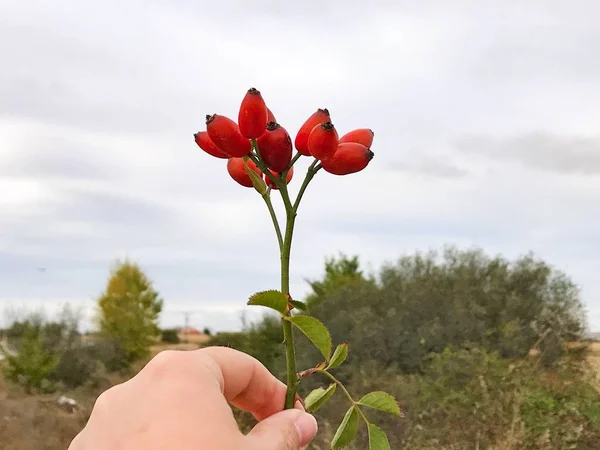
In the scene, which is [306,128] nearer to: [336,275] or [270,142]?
[270,142]

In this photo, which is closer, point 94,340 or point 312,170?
point 312,170

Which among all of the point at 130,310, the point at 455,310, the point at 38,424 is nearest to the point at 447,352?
the point at 455,310

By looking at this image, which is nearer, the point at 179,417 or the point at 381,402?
the point at 179,417

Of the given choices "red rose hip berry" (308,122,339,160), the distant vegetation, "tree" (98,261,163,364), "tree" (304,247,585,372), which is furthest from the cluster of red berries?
"tree" (98,261,163,364)

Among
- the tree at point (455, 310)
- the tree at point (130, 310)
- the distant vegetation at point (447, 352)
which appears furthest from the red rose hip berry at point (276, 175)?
the tree at point (130, 310)

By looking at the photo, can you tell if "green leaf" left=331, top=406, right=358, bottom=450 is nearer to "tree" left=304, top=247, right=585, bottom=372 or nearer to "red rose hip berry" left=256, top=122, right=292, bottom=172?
"red rose hip berry" left=256, top=122, right=292, bottom=172

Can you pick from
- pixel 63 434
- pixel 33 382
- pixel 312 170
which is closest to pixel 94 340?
pixel 33 382

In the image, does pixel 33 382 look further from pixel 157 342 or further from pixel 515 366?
pixel 515 366
